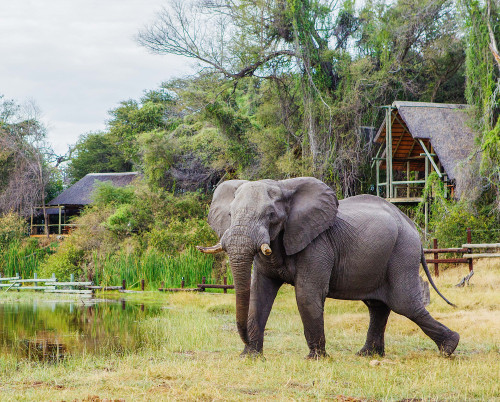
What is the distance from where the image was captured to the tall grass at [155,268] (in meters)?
22.1

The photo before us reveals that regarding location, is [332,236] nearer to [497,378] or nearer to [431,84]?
[497,378]

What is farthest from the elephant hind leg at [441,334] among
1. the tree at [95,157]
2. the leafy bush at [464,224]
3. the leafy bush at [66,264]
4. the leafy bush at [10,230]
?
the tree at [95,157]

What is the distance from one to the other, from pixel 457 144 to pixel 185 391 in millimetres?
18201

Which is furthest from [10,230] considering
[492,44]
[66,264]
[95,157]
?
[492,44]

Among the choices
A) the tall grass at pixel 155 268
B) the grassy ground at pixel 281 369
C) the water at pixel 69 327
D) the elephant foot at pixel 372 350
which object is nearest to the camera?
the grassy ground at pixel 281 369

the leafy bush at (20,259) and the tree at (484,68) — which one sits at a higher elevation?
the tree at (484,68)

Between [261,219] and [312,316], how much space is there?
1.38 m

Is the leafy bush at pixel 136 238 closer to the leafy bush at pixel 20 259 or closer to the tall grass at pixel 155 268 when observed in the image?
the tall grass at pixel 155 268

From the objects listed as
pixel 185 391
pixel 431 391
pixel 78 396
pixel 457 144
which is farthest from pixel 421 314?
pixel 457 144

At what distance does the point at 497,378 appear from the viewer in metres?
6.30

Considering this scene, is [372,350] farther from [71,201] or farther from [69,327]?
[71,201]

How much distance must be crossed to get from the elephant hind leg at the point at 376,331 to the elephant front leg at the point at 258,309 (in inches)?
55.9

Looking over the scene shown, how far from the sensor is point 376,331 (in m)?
8.24

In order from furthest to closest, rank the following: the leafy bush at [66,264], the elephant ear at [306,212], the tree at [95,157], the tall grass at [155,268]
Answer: the tree at [95,157], the leafy bush at [66,264], the tall grass at [155,268], the elephant ear at [306,212]
